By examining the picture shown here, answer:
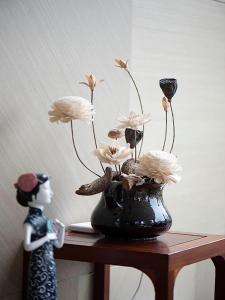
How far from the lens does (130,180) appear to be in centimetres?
211

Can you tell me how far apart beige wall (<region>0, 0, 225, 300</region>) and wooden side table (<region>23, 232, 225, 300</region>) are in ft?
0.75

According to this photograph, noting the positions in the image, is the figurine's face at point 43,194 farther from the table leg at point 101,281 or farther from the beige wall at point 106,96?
the table leg at point 101,281

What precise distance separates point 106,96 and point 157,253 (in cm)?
84

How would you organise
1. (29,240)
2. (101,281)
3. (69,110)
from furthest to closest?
(101,281) < (69,110) < (29,240)

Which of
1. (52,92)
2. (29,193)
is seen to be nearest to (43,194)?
(29,193)

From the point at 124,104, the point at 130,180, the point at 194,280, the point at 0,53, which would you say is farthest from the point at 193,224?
the point at 0,53

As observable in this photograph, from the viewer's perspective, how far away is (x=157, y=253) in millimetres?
1986

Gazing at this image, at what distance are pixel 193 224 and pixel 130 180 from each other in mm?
1142

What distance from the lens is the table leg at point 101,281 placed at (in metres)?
2.58

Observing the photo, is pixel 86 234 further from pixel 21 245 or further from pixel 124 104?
pixel 124 104

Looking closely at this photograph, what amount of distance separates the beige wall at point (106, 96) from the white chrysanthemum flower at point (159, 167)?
42 centimetres

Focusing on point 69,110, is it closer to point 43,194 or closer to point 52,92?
point 52,92

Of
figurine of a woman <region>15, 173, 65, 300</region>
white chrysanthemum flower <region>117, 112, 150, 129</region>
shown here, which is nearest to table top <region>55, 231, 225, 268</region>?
figurine of a woman <region>15, 173, 65, 300</region>

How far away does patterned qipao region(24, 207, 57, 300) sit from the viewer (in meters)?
1.78
